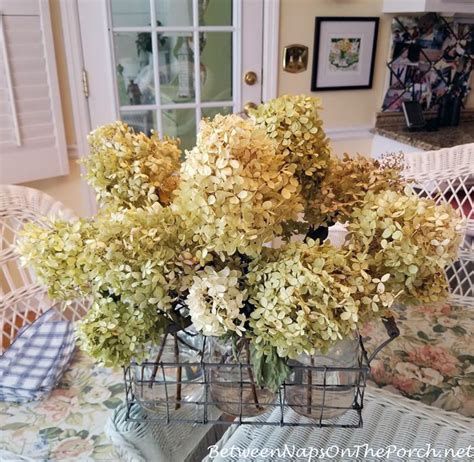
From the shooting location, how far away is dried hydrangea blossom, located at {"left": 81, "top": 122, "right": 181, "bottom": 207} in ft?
1.90

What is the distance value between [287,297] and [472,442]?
1.56ft

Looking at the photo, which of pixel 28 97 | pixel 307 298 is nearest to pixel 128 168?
pixel 307 298

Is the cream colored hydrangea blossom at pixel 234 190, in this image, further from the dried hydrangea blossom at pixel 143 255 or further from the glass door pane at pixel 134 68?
the glass door pane at pixel 134 68

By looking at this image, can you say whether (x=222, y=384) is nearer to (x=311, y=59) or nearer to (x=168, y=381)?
(x=168, y=381)

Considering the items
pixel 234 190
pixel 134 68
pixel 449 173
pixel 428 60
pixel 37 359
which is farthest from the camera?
pixel 428 60

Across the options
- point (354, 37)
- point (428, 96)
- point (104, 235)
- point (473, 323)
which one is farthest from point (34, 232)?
point (428, 96)

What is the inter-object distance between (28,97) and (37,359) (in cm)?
133

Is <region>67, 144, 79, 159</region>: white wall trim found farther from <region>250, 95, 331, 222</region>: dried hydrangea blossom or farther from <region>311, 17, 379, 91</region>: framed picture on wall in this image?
<region>250, 95, 331, 222</region>: dried hydrangea blossom

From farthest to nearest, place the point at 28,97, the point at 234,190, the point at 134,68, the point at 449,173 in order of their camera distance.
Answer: the point at 134,68, the point at 28,97, the point at 449,173, the point at 234,190

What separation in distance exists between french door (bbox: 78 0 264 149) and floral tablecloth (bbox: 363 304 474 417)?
59.4 inches

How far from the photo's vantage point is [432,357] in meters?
0.87

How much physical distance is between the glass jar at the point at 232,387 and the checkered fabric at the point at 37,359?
1.15ft

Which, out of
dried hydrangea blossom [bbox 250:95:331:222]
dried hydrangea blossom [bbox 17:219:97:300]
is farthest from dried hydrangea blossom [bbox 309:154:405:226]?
dried hydrangea blossom [bbox 17:219:97:300]

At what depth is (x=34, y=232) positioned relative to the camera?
20.6 inches
